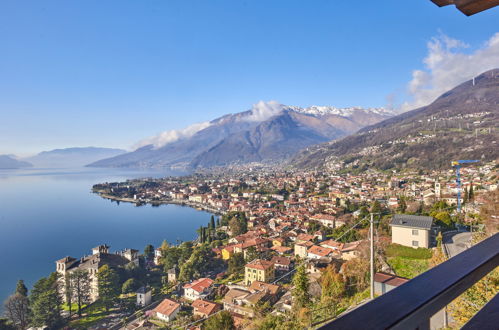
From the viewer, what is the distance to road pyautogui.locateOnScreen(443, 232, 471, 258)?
7149 mm

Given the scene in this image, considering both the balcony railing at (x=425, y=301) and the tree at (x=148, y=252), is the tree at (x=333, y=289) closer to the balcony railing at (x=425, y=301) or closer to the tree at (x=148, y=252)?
the balcony railing at (x=425, y=301)

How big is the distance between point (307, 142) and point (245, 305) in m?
156

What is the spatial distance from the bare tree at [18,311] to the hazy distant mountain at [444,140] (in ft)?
124

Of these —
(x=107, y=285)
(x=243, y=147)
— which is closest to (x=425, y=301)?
(x=107, y=285)

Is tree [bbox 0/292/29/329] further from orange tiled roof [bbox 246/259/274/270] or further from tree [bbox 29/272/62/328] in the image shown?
orange tiled roof [bbox 246/259/274/270]

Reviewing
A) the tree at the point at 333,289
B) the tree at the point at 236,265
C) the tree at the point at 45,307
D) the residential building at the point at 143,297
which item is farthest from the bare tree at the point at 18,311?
the tree at the point at 333,289

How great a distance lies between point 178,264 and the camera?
1403 centimetres

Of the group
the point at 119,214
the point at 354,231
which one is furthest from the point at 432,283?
the point at 119,214

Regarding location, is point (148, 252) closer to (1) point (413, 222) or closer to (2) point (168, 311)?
(2) point (168, 311)

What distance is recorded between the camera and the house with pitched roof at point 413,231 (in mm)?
8172

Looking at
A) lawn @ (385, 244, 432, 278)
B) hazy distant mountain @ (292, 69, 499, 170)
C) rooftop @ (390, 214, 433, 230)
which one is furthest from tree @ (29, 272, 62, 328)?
hazy distant mountain @ (292, 69, 499, 170)

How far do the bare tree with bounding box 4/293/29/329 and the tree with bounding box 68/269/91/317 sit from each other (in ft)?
4.97

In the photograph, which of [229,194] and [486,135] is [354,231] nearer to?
[229,194]

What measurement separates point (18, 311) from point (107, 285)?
2.85m
